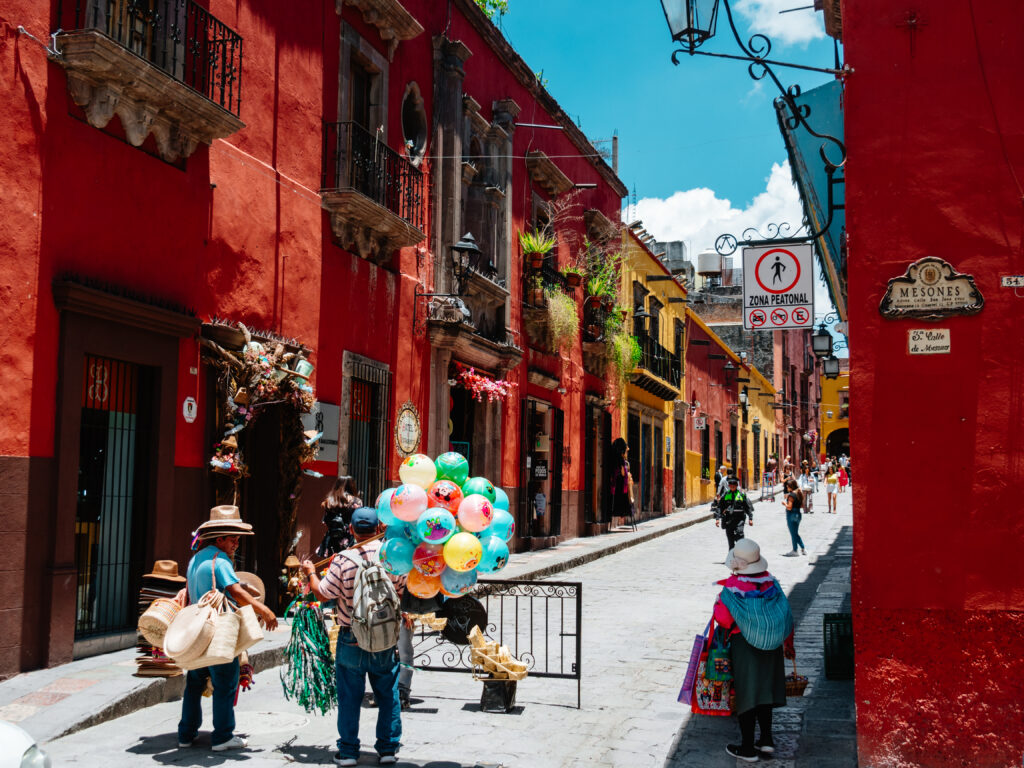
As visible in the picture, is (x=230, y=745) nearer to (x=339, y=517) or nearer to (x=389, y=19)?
(x=339, y=517)

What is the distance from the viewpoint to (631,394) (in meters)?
26.9

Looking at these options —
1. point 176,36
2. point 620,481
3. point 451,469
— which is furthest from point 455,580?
point 620,481

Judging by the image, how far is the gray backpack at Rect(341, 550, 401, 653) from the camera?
18.7ft

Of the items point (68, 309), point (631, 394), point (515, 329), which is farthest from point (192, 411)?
point (631, 394)

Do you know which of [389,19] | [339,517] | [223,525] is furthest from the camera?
[389,19]

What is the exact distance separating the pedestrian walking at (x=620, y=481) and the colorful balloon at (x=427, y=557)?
60.3 feet

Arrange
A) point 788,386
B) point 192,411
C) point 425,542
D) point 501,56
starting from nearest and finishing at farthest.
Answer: point 425,542, point 192,411, point 501,56, point 788,386

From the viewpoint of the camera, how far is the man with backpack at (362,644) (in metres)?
5.74

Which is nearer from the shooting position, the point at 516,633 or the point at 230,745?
the point at 230,745

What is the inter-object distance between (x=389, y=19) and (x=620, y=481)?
14.3 meters

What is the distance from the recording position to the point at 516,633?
7961 millimetres

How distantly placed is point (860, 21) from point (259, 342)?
6806 millimetres

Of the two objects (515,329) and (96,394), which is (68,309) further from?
(515,329)

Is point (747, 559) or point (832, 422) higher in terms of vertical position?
point (832, 422)
